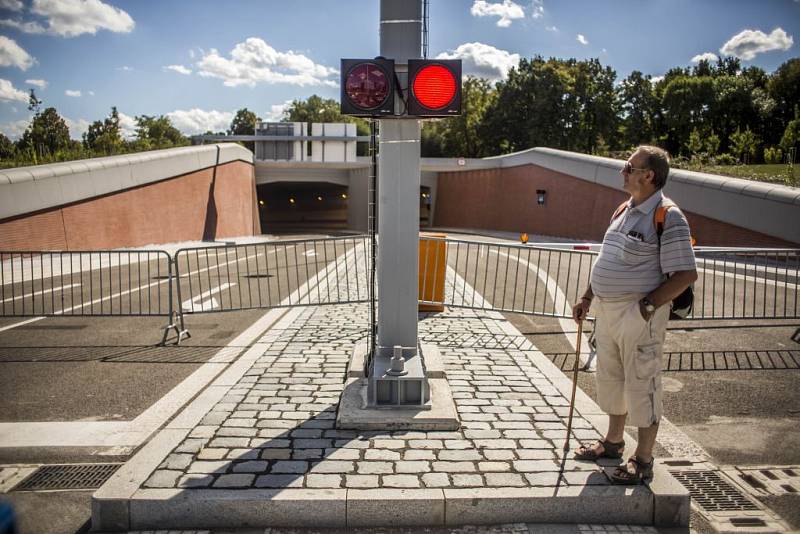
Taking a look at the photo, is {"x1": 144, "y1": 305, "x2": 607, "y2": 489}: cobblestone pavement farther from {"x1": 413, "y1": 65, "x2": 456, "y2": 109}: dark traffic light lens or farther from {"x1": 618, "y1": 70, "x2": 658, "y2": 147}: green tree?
{"x1": 618, "y1": 70, "x2": 658, "y2": 147}: green tree

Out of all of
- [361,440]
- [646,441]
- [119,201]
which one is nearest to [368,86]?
[361,440]

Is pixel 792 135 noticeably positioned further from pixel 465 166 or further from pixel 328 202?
pixel 328 202

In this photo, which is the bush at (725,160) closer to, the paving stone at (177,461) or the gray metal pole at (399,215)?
the gray metal pole at (399,215)

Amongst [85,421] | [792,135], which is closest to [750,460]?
[85,421]

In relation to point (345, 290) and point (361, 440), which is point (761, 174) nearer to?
point (345, 290)

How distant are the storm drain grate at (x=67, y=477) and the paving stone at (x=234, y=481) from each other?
35.5 inches

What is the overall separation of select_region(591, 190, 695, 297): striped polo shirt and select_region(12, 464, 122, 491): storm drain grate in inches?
138

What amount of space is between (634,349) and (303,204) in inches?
2828

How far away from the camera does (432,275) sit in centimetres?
859

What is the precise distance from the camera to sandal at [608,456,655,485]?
3.37 metres

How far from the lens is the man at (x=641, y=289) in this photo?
317 centimetres

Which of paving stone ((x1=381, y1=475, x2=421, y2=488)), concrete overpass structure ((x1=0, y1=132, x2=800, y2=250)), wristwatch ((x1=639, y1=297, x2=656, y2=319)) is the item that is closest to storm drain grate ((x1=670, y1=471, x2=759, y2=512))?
wristwatch ((x1=639, y1=297, x2=656, y2=319))

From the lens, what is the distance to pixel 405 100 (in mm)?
4309

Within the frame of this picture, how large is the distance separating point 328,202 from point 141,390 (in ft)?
237
